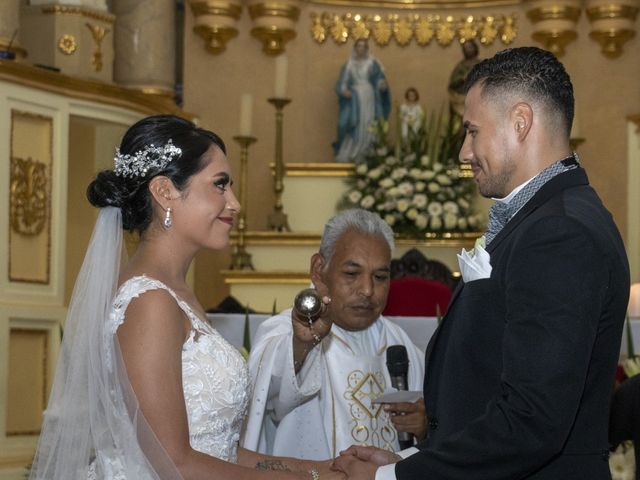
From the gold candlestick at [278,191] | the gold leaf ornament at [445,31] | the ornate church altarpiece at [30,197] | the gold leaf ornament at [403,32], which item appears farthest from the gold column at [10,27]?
the gold leaf ornament at [445,31]

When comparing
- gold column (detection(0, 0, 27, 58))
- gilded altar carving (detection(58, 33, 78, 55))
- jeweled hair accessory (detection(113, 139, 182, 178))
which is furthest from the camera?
gilded altar carving (detection(58, 33, 78, 55))

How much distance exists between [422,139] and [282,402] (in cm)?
627

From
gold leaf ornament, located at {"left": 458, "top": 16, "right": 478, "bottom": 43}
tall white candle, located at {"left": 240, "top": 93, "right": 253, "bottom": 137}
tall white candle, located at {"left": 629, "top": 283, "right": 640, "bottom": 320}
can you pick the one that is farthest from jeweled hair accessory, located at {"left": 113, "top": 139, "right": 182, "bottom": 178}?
gold leaf ornament, located at {"left": 458, "top": 16, "right": 478, "bottom": 43}

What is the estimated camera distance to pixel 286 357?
14.4 feet

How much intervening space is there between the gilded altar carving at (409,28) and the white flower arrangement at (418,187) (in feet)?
5.79

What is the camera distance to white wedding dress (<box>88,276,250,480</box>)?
3.35m

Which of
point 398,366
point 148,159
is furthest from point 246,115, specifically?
point 148,159

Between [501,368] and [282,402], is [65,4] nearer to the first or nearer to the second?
[282,402]

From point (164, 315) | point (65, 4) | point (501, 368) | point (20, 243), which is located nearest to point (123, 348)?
point (164, 315)

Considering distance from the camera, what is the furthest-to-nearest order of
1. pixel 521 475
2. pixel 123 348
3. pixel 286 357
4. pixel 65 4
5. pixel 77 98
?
pixel 65 4 → pixel 77 98 → pixel 286 357 → pixel 123 348 → pixel 521 475

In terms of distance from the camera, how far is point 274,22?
11727 millimetres

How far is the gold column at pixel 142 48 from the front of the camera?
10484mm

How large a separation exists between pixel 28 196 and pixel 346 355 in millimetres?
3704

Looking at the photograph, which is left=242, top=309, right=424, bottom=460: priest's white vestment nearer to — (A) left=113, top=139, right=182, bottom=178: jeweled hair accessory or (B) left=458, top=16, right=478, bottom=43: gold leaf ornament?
(A) left=113, top=139, right=182, bottom=178: jeweled hair accessory
